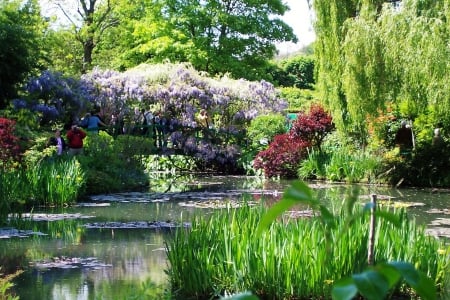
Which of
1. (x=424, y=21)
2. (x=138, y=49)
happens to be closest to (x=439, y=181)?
(x=424, y=21)

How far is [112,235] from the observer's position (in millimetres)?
9969

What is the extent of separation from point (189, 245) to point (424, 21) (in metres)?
10.3

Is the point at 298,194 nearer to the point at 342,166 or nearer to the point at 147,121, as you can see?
the point at 342,166

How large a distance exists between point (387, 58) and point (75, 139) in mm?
7338

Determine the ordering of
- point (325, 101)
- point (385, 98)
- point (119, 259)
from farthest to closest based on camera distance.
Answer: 1. point (325, 101)
2. point (385, 98)
3. point (119, 259)

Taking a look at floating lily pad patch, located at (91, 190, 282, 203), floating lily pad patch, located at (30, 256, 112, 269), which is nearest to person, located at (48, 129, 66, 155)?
floating lily pad patch, located at (91, 190, 282, 203)

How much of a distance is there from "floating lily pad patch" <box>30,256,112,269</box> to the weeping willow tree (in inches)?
346

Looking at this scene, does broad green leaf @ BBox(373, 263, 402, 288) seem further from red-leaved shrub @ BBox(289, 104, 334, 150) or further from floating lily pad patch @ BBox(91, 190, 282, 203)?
red-leaved shrub @ BBox(289, 104, 334, 150)

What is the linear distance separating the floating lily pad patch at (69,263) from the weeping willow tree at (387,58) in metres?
8.78

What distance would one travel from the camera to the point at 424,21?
1460 cm

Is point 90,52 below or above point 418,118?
above

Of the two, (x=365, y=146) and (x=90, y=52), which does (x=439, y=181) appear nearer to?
(x=365, y=146)

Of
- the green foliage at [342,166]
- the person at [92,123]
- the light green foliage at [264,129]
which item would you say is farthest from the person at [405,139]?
the person at [92,123]

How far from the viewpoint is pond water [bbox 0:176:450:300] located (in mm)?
6738
